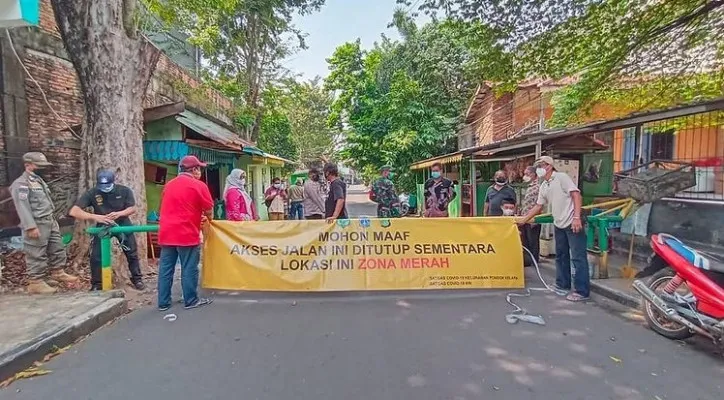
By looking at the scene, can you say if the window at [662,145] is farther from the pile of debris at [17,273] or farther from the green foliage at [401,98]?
the green foliage at [401,98]

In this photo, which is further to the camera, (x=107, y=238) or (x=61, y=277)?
(x=61, y=277)

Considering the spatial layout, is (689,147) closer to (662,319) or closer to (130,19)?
(662,319)

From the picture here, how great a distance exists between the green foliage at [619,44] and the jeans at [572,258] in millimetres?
5329

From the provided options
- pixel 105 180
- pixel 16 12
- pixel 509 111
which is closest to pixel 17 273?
pixel 105 180

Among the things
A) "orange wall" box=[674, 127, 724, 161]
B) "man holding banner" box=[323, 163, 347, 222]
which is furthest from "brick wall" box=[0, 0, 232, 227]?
"orange wall" box=[674, 127, 724, 161]

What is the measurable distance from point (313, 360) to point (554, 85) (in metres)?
15.8

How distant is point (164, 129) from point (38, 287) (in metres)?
4.37

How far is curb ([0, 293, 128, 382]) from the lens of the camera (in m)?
3.49

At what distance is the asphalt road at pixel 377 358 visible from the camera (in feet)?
10.5

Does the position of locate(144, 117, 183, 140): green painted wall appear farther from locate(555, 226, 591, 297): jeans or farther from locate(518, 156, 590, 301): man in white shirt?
locate(555, 226, 591, 297): jeans

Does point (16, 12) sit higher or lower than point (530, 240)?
higher

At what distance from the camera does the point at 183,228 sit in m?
5.07

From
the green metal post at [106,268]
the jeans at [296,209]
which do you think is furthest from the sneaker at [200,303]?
the jeans at [296,209]

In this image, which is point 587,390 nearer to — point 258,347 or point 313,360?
point 313,360
